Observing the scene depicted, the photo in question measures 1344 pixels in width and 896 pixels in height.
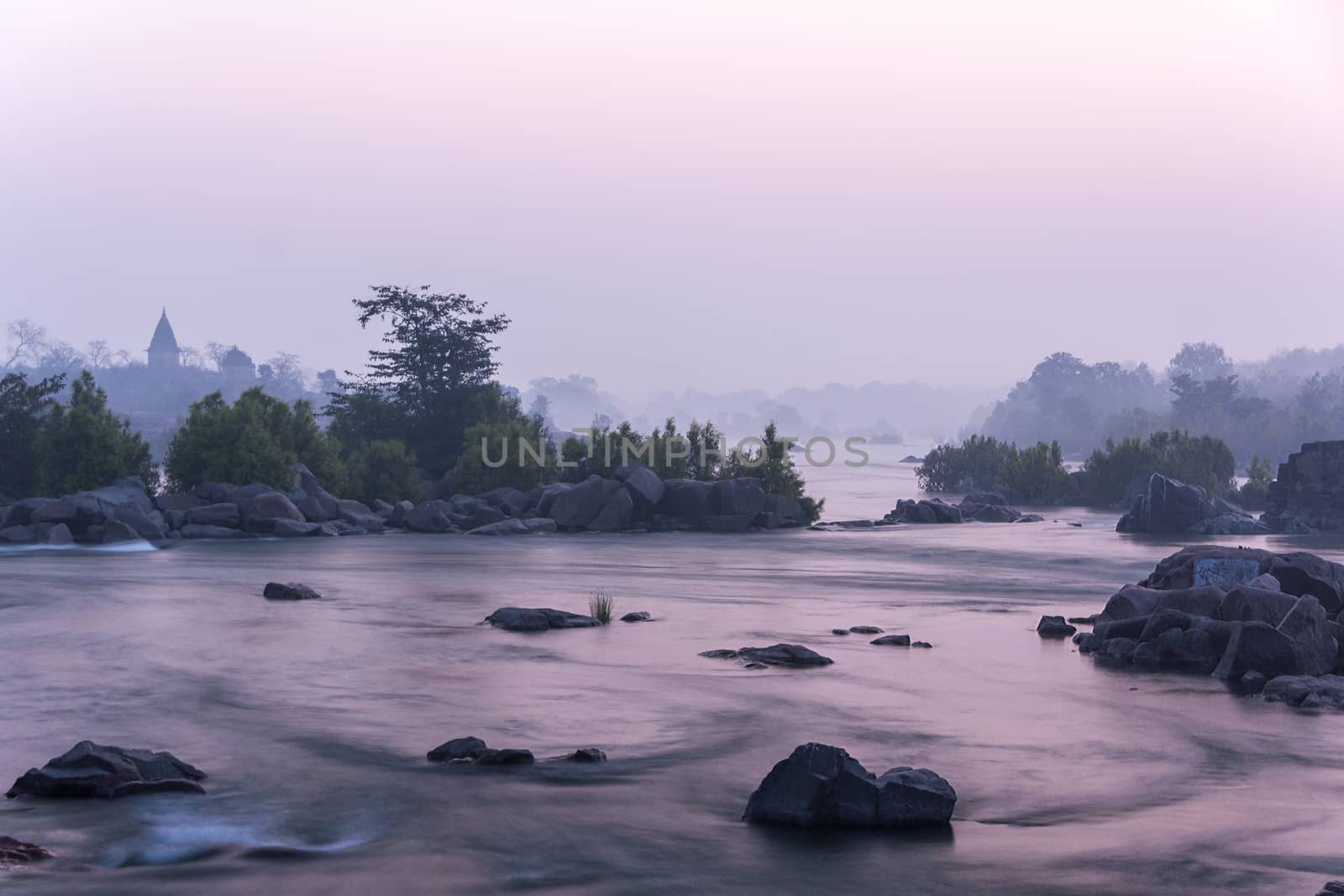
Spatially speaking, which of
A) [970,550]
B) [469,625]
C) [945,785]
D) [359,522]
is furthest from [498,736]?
[359,522]

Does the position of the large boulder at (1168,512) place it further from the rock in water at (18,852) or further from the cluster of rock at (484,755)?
the rock in water at (18,852)

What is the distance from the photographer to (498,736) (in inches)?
604

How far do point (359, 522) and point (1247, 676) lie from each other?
42.8 m

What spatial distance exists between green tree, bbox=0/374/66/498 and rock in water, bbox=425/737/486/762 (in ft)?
157

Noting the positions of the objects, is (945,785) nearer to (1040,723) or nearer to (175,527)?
(1040,723)

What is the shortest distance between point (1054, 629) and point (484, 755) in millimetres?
14456

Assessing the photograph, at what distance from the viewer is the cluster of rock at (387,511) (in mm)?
47688

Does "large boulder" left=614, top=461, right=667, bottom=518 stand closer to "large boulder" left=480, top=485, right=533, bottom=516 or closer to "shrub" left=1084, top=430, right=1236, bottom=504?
"large boulder" left=480, top=485, right=533, bottom=516

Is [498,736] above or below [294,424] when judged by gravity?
below

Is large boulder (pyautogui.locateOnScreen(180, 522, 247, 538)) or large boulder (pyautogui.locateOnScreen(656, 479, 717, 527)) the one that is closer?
large boulder (pyautogui.locateOnScreen(180, 522, 247, 538))

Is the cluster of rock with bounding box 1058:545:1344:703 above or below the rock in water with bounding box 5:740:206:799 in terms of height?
above

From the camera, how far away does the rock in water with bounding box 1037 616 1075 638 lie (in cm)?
2463

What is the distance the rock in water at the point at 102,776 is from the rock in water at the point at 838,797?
559 cm

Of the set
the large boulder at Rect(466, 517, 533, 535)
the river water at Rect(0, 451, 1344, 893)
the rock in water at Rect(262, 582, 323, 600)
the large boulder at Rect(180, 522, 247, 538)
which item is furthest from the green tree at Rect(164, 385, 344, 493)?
the rock in water at Rect(262, 582, 323, 600)
